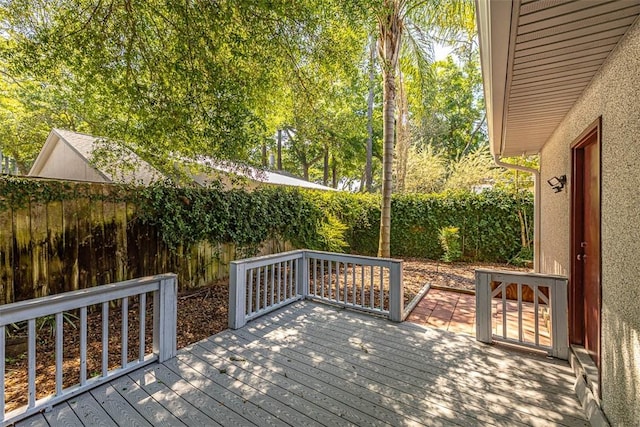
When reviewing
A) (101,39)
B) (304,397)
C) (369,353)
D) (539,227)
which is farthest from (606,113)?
(101,39)

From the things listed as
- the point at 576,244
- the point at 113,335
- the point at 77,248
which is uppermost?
the point at 576,244

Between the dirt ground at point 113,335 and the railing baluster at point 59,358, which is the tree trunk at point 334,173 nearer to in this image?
the dirt ground at point 113,335

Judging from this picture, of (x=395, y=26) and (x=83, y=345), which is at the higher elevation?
(x=395, y=26)

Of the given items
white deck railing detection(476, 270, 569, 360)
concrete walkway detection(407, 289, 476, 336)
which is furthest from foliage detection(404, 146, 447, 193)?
white deck railing detection(476, 270, 569, 360)

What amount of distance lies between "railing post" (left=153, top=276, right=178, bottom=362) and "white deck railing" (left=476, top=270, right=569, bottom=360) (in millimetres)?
3165

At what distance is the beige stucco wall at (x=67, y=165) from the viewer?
7.25 m

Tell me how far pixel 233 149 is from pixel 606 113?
3637 mm

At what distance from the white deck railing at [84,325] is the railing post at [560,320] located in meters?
3.69

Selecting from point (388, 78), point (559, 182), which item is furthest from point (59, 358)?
point (388, 78)

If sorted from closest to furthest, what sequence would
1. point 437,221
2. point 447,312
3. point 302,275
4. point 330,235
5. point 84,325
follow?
point 84,325
point 447,312
point 302,275
point 330,235
point 437,221

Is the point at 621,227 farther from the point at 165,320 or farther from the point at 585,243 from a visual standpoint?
the point at 165,320

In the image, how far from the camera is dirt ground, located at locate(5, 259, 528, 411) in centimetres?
254

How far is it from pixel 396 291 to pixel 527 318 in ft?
6.18

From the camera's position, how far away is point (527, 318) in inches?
154
